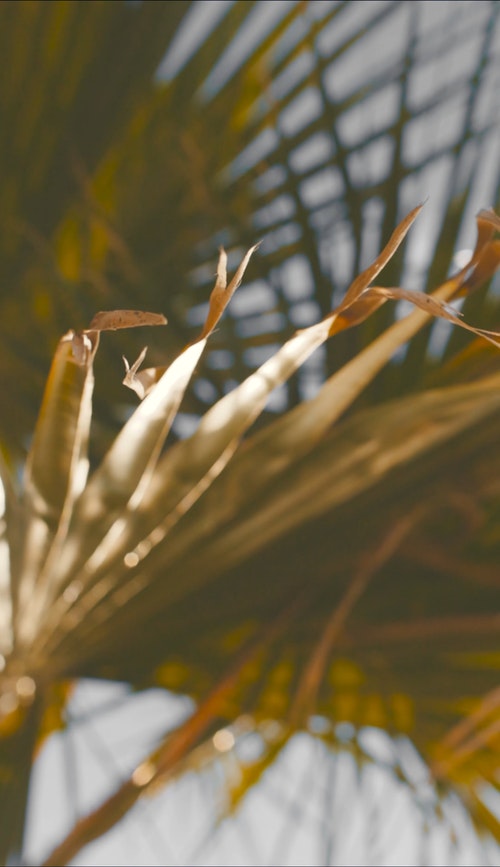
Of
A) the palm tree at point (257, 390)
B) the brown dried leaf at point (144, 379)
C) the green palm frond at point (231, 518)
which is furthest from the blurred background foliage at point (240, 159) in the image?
the brown dried leaf at point (144, 379)

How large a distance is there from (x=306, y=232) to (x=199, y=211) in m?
0.21

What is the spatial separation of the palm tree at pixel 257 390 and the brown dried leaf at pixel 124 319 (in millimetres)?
93

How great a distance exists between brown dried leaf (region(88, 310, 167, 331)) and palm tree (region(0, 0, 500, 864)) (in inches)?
3.7

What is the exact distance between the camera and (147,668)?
708 mm

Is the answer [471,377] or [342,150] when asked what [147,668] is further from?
[342,150]

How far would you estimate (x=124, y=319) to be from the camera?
30 cm

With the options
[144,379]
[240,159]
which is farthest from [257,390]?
[240,159]

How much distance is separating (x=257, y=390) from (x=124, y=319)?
105 mm

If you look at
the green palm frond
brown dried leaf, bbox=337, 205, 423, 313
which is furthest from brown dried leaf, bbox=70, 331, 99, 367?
brown dried leaf, bbox=337, 205, 423, 313

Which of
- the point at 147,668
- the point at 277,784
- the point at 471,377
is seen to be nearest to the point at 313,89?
the point at 471,377

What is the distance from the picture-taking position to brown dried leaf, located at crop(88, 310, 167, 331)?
30 centimetres

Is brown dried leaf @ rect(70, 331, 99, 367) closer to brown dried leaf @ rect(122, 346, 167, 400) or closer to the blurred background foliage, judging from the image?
brown dried leaf @ rect(122, 346, 167, 400)

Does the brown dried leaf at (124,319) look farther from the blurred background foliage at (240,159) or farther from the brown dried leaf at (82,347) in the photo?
the blurred background foliage at (240,159)

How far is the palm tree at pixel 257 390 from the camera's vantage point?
1.56 ft
